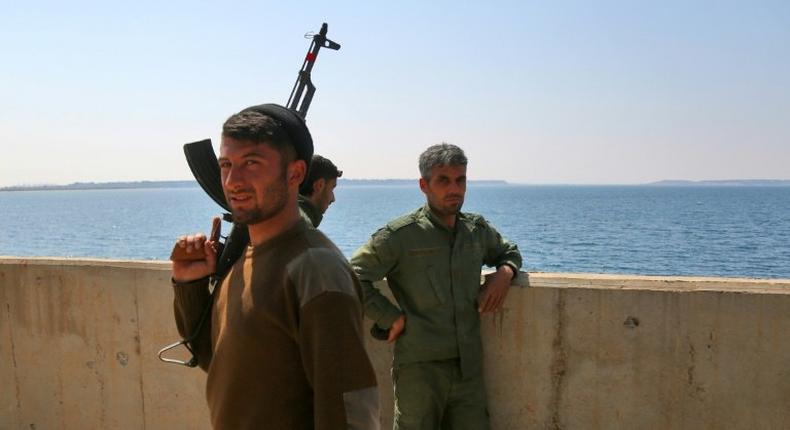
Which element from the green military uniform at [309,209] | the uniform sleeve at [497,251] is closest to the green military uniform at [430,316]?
the uniform sleeve at [497,251]

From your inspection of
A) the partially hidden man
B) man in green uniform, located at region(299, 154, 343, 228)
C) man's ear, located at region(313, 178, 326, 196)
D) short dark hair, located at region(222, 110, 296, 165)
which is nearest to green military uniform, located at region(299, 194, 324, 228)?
man in green uniform, located at region(299, 154, 343, 228)

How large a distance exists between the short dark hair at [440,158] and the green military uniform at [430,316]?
0.31 m

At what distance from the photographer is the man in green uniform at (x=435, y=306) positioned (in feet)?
10.7

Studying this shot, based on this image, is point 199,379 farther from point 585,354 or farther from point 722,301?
point 722,301

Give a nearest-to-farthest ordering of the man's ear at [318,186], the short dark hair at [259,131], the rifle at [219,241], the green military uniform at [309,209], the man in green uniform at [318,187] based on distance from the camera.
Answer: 1. the short dark hair at [259,131]
2. the rifle at [219,241]
3. the green military uniform at [309,209]
4. the man in green uniform at [318,187]
5. the man's ear at [318,186]

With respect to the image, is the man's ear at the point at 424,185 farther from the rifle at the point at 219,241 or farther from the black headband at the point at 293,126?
the black headband at the point at 293,126

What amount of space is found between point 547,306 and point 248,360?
6.97ft

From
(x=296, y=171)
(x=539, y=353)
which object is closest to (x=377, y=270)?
(x=539, y=353)

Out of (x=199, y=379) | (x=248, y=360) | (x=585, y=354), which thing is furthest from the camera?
(x=199, y=379)

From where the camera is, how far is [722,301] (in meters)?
3.17

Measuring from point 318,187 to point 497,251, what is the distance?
1074 millimetres

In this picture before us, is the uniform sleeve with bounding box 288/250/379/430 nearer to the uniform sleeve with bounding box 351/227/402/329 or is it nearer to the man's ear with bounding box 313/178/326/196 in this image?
the uniform sleeve with bounding box 351/227/402/329

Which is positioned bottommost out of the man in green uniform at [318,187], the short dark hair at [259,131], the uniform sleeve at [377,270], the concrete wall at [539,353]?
the concrete wall at [539,353]

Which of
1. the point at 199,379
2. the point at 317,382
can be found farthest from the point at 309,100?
the point at 317,382
